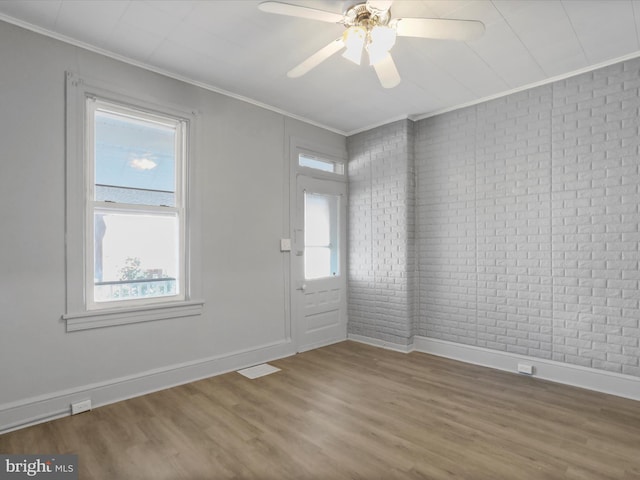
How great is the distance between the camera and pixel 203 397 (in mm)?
3000

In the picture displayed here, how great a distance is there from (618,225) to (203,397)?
3.77 meters

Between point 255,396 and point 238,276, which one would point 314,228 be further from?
point 255,396

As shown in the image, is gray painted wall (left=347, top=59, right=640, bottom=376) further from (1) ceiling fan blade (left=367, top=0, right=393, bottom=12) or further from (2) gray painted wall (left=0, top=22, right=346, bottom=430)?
(1) ceiling fan blade (left=367, top=0, right=393, bottom=12)

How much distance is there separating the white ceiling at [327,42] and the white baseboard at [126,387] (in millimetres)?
2640

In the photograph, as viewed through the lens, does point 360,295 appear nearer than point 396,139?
No

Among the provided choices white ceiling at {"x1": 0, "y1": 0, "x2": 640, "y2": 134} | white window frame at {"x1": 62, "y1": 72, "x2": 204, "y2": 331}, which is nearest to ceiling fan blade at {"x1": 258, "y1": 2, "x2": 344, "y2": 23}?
white ceiling at {"x1": 0, "y1": 0, "x2": 640, "y2": 134}

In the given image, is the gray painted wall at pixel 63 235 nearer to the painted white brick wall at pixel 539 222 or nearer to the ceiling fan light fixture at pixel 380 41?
the painted white brick wall at pixel 539 222

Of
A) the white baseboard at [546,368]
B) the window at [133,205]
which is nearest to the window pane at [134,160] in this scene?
the window at [133,205]

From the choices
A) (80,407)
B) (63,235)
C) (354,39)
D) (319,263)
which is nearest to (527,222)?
(319,263)

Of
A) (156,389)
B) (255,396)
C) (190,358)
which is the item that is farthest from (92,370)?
(255,396)

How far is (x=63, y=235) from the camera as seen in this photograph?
2.67 metres

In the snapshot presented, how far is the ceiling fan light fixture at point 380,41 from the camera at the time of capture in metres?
2.05

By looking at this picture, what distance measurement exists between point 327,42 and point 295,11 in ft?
2.82

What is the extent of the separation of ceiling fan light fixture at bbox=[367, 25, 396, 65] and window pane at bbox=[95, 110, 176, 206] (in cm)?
205
